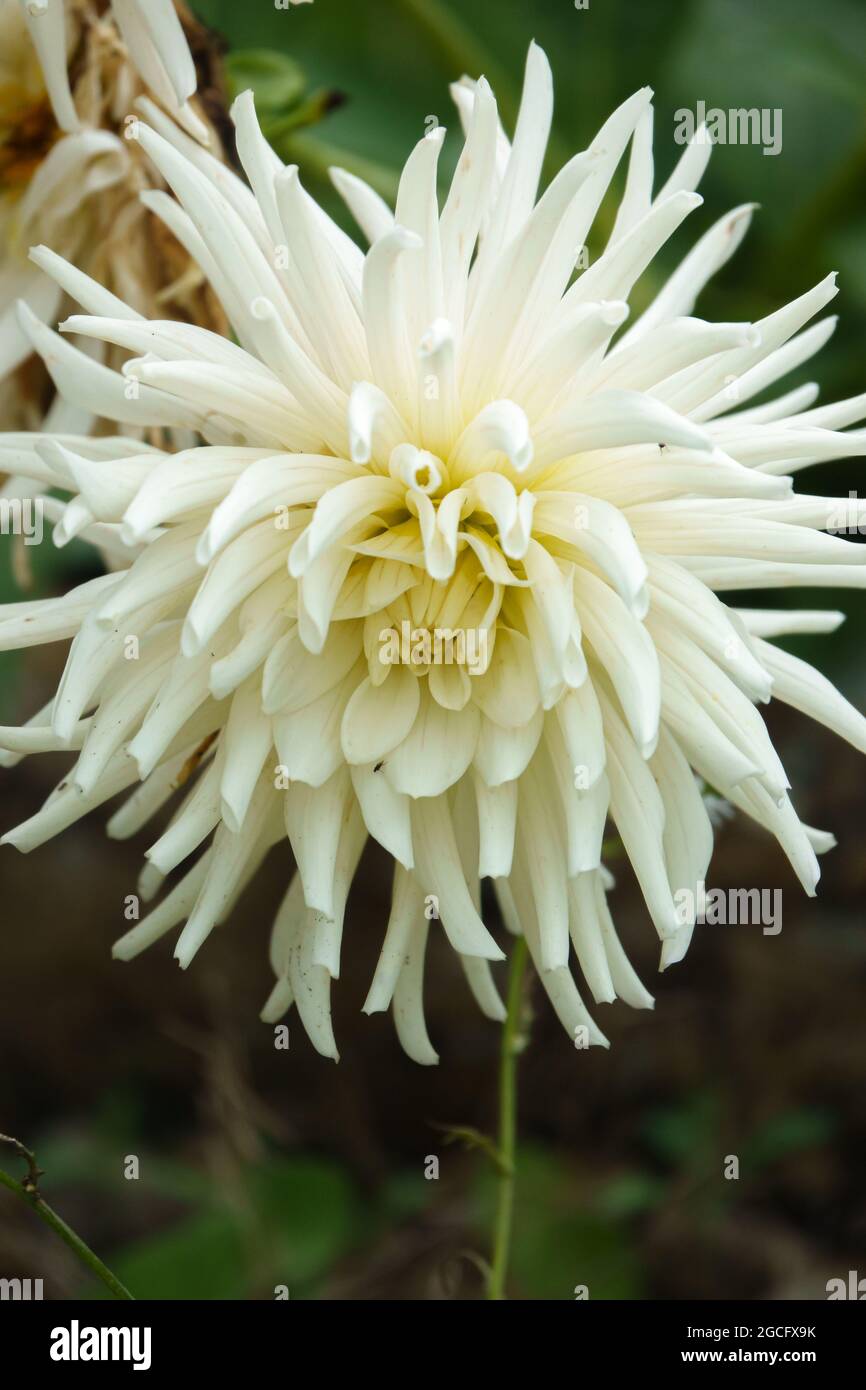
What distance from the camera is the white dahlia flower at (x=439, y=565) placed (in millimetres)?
610

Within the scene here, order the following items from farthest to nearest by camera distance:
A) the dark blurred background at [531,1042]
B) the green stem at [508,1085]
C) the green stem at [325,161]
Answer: the dark blurred background at [531,1042]
the green stem at [325,161]
the green stem at [508,1085]

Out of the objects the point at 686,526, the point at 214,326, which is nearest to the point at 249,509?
the point at 686,526

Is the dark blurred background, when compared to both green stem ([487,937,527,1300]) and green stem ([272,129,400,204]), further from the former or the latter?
green stem ([487,937,527,1300])

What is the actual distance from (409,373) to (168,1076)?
3.86ft

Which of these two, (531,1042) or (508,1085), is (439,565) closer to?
(508,1085)

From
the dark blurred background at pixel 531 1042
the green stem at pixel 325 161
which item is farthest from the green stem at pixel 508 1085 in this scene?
the green stem at pixel 325 161

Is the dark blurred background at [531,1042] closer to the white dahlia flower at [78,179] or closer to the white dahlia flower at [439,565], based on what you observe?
the white dahlia flower at [78,179]

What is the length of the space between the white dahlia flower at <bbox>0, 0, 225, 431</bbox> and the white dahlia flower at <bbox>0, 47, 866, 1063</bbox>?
0.19m

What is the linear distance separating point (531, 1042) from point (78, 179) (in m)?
1.01

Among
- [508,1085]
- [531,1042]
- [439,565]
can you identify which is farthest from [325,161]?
[531,1042]

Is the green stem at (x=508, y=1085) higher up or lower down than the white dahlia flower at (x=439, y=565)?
lower down

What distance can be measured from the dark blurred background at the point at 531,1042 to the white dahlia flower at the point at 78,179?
418 mm

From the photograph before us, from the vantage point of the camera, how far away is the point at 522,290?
634 mm

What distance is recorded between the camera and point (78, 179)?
872 mm
